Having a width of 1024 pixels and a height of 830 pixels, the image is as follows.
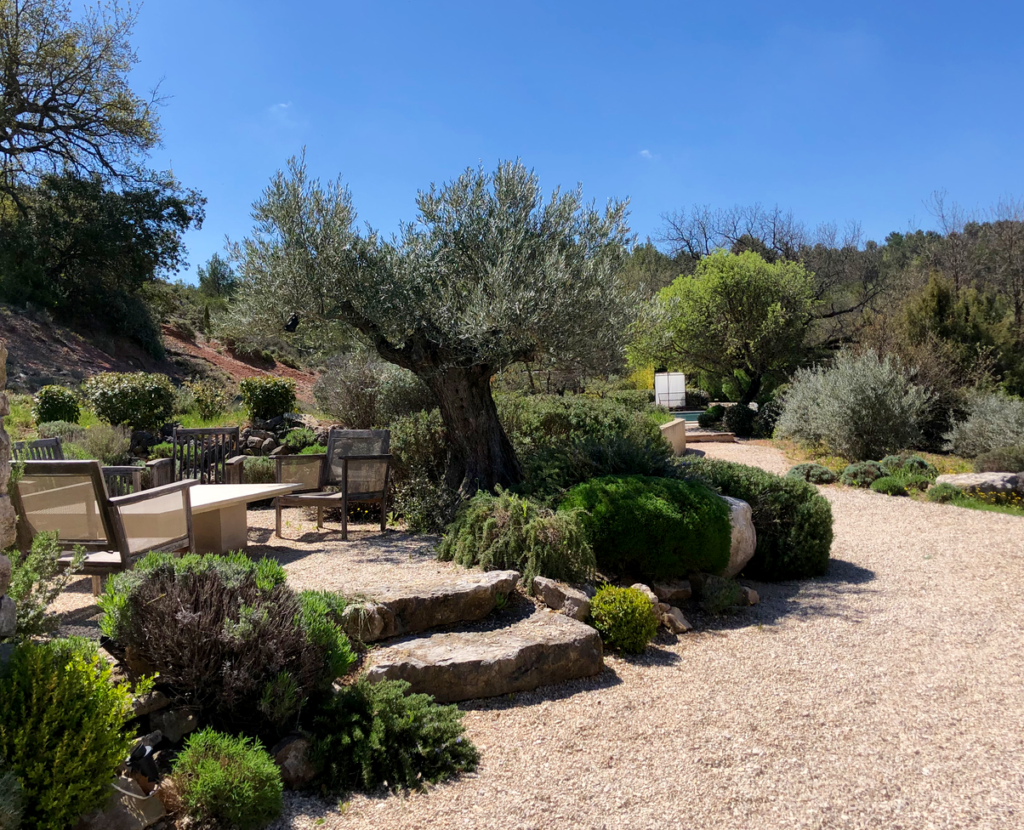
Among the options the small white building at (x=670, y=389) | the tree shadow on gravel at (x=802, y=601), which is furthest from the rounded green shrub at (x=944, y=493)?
the small white building at (x=670, y=389)

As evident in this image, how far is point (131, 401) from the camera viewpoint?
405 inches

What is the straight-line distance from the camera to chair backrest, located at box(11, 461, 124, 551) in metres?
4.15

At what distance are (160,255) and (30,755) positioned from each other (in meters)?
21.9

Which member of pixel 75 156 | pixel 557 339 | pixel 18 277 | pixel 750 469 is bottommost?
pixel 750 469

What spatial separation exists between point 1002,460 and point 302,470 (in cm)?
1192

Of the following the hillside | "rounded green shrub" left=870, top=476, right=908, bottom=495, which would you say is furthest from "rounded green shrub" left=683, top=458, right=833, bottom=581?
the hillside

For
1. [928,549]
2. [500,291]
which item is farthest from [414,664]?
[928,549]

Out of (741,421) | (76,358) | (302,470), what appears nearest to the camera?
(302,470)

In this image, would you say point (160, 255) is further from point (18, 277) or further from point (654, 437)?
point (654, 437)

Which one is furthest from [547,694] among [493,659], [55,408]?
[55,408]

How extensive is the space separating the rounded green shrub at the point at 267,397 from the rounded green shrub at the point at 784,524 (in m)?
7.11

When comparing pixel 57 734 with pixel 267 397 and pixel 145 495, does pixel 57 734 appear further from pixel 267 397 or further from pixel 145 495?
pixel 267 397

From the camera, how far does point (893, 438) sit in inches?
547

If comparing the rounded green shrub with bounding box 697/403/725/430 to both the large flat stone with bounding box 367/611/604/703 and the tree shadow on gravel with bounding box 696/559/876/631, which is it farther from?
the large flat stone with bounding box 367/611/604/703
